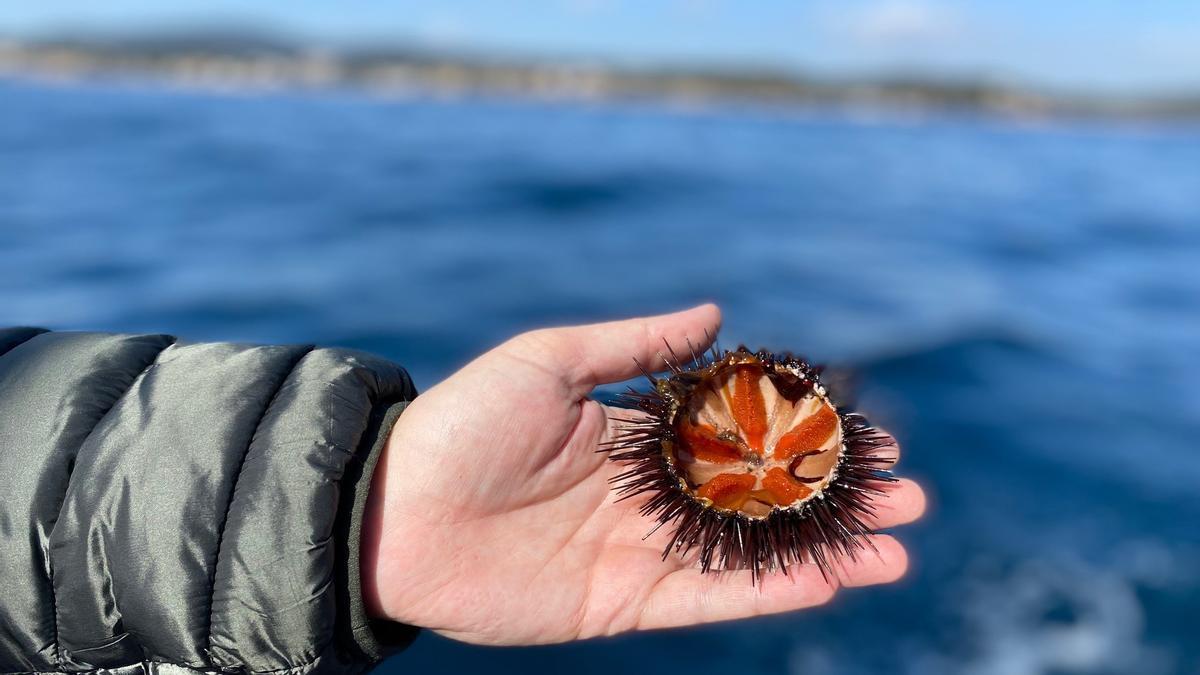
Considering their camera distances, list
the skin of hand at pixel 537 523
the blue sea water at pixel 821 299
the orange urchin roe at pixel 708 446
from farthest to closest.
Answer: the blue sea water at pixel 821 299 < the orange urchin roe at pixel 708 446 < the skin of hand at pixel 537 523

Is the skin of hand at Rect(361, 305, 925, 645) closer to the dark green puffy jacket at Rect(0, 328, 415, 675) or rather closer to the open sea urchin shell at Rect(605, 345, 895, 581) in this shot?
the open sea urchin shell at Rect(605, 345, 895, 581)

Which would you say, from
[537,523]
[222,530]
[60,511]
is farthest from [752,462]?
[60,511]

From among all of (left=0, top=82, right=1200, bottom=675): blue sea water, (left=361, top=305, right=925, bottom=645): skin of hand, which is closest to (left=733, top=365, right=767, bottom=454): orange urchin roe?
(left=361, top=305, right=925, bottom=645): skin of hand

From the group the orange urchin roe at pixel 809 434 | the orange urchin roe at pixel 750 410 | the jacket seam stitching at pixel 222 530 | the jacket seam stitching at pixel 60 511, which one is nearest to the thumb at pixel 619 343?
the orange urchin roe at pixel 750 410

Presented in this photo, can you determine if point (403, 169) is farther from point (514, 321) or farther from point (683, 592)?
point (683, 592)

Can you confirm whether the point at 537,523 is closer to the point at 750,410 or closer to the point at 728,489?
the point at 728,489

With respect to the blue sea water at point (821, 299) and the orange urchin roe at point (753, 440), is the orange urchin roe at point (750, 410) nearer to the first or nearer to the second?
the orange urchin roe at point (753, 440)

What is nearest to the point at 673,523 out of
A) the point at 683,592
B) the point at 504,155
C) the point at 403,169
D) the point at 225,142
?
the point at 683,592

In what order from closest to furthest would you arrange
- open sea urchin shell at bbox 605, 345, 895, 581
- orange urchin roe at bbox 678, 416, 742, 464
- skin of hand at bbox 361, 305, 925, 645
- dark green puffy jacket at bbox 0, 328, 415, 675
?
1. dark green puffy jacket at bbox 0, 328, 415, 675
2. open sea urchin shell at bbox 605, 345, 895, 581
3. skin of hand at bbox 361, 305, 925, 645
4. orange urchin roe at bbox 678, 416, 742, 464
